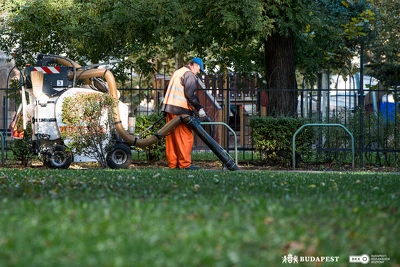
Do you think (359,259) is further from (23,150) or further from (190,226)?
(23,150)

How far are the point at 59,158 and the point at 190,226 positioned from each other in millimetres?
9231

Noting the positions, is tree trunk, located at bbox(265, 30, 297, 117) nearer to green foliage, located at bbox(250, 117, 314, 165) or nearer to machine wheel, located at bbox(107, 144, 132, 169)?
green foliage, located at bbox(250, 117, 314, 165)

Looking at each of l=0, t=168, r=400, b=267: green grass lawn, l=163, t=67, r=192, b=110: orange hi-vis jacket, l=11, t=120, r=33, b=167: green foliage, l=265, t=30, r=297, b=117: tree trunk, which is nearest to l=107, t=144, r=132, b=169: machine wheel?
l=163, t=67, r=192, b=110: orange hi-vis jacket

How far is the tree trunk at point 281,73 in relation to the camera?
16469 millimetres

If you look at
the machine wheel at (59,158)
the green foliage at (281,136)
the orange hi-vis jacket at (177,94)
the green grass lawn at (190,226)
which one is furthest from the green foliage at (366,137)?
the green grass lawn at (190,226)

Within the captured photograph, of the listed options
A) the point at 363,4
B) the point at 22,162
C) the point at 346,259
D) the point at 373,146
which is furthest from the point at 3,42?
the point at 346,259

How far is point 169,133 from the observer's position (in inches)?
551

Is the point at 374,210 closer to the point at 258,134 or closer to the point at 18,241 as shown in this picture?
the point at 18,241

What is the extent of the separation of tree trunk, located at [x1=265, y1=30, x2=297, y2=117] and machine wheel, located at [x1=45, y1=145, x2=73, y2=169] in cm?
475

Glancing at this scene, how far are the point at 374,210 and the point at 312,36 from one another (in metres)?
11.8

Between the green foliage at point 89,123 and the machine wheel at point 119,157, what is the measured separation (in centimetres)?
15

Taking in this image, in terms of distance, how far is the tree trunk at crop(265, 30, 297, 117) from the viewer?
16469 millimetres

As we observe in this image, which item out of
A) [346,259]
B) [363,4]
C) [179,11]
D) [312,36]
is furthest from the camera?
[363,4]

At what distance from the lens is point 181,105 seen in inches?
548
